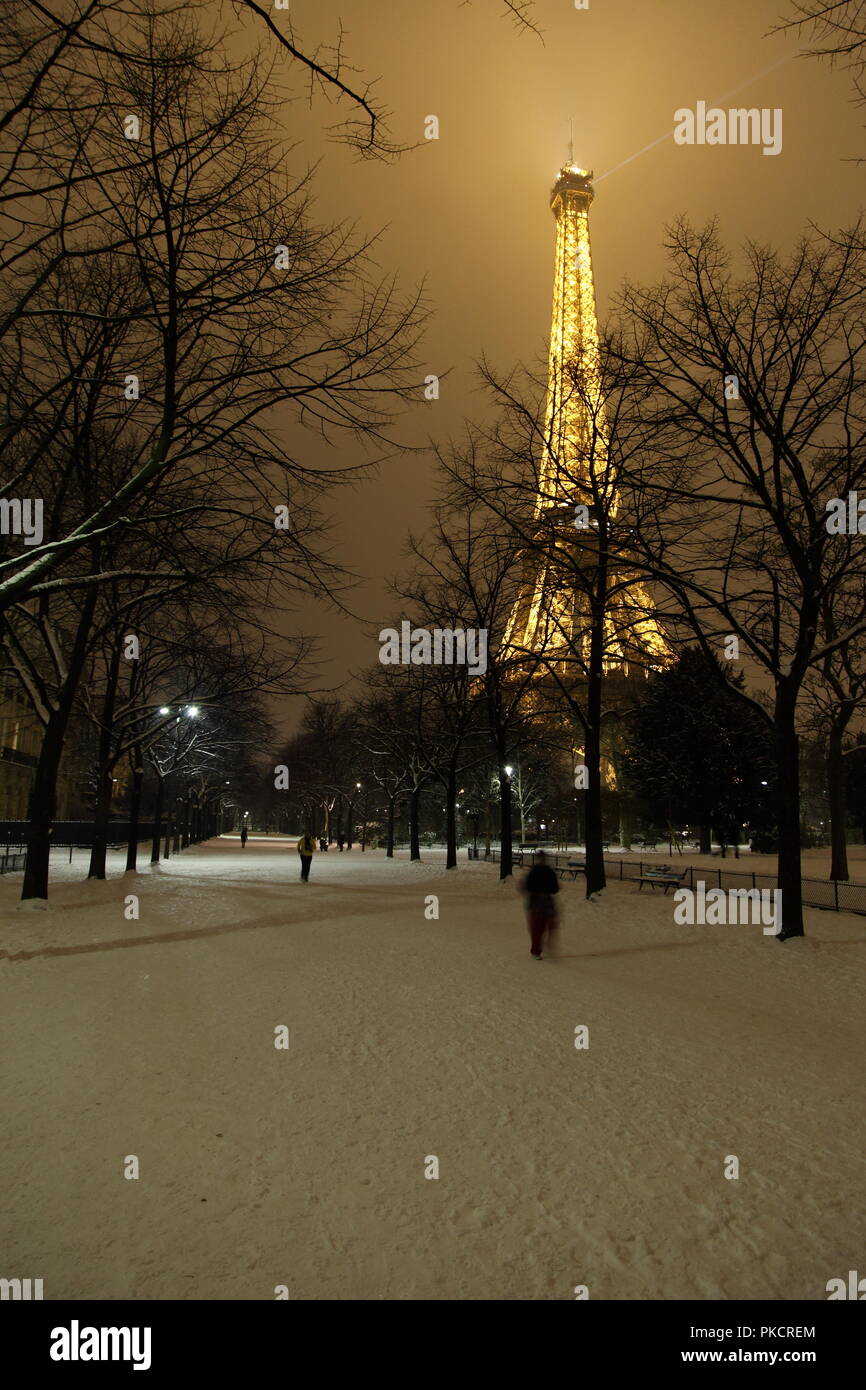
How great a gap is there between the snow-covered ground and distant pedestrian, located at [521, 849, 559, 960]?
18.1 inches

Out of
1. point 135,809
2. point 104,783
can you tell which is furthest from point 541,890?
point 135,809

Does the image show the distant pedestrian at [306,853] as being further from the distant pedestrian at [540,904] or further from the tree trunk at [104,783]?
the distant pedestrian at [540,904]

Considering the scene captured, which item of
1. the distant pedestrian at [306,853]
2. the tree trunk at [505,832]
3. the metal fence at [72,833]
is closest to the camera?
the distant pedestrian at [306,853]

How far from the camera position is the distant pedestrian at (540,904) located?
1098 cm

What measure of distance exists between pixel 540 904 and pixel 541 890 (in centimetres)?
20

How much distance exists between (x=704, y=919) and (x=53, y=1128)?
Answer: 11.8 metres

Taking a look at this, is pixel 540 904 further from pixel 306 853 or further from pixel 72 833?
pixel 72 833

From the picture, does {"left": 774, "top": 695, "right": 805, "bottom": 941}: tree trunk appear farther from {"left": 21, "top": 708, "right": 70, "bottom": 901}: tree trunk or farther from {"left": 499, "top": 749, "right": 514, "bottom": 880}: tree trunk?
{"left": 21, "top": 708, "right": 70, "bottom": 901}: tree trunk

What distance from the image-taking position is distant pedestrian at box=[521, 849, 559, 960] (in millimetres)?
10977

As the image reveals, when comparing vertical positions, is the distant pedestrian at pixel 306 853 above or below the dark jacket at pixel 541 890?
below

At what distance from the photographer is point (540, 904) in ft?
36.1

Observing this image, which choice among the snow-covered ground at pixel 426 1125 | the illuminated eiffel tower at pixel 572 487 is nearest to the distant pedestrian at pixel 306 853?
the illuminated eiffel tower at pixel 572 487

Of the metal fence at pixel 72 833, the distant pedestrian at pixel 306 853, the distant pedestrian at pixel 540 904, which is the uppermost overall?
the distant pedestrian at pixel 540 904

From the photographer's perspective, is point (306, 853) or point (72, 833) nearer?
point (306, 853)
